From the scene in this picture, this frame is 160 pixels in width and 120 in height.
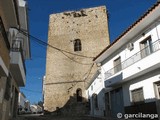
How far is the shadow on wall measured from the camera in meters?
27.6

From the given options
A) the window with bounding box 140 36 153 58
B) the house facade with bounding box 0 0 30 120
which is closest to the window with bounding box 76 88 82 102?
the house facade with bounding box 0 0 30 120

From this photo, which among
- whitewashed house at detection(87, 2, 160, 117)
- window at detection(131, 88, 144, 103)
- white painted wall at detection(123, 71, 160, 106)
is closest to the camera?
whitewashed house at detection(87, 2, 160, 117)

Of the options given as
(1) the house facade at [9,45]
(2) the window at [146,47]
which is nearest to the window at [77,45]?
(1) the house facade at [9,45]

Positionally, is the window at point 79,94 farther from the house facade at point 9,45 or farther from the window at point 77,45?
Answer: the house facade at point 9,45

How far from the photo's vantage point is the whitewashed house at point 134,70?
12695 mm

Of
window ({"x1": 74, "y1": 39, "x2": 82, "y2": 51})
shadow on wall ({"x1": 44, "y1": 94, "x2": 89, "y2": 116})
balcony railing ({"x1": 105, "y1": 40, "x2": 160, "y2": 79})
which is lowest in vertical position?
shadow on wall ({"x1": 44, "y1": 94, "x2": 89, "y2": 116})

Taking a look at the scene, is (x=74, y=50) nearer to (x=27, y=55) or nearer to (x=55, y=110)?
(x=55, y=110)

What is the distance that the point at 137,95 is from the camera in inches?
578

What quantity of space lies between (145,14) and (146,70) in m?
3.10

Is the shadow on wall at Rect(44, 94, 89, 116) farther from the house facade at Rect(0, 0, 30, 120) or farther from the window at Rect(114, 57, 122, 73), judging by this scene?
the house facade at Rect(0, 0, 30, 120)

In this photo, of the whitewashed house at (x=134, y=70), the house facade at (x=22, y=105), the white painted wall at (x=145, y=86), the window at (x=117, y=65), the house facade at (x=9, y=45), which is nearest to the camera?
the house facade at (x=9, y=45)

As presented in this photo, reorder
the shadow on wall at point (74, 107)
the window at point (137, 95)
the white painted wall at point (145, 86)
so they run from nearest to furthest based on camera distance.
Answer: the white painted wall at point (145, 86) → the window at point (137, 95) → the shadow on wall at point (74, 107)

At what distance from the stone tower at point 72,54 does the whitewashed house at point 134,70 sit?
9378 mm

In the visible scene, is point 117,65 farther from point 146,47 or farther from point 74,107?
point 74,107
